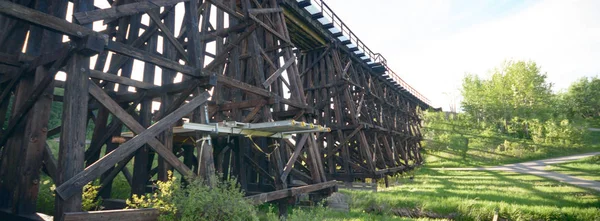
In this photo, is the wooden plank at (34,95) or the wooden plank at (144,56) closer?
the wooden plank at (34,95)

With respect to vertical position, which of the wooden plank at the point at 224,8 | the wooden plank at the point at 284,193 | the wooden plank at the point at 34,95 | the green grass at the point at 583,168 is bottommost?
the green grass at the point at 583,168

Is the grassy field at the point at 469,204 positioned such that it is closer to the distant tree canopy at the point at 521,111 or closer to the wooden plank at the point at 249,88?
the wooden plank at the point at 249,88

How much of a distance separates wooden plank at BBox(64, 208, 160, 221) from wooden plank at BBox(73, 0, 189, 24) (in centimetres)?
224

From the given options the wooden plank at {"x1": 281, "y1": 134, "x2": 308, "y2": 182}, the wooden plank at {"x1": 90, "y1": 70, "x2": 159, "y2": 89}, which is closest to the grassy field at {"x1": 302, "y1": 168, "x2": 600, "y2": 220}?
the wooden plank at {"x1": 281, "y1": 134, "x2": 308, "y2": 182}

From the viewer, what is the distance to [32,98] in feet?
14.0

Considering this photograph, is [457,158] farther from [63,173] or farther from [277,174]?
[63,173]

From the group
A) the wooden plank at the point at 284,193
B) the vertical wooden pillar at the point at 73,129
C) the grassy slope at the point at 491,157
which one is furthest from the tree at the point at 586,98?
the vertical wooden pillar at the point at 73,129

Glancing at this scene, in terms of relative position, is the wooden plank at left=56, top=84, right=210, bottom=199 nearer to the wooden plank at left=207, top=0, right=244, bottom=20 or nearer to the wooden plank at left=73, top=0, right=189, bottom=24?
the wooden plank at left=73, top=0, right=189, bottom=24

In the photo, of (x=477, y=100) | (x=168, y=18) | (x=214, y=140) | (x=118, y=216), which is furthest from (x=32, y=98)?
(x=477, y=100)

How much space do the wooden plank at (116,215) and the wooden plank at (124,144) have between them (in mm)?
241

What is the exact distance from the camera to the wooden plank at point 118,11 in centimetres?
394

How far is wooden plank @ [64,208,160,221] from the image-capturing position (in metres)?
3.44

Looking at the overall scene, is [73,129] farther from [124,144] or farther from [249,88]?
[249,88]

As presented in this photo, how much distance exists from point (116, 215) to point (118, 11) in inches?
104
